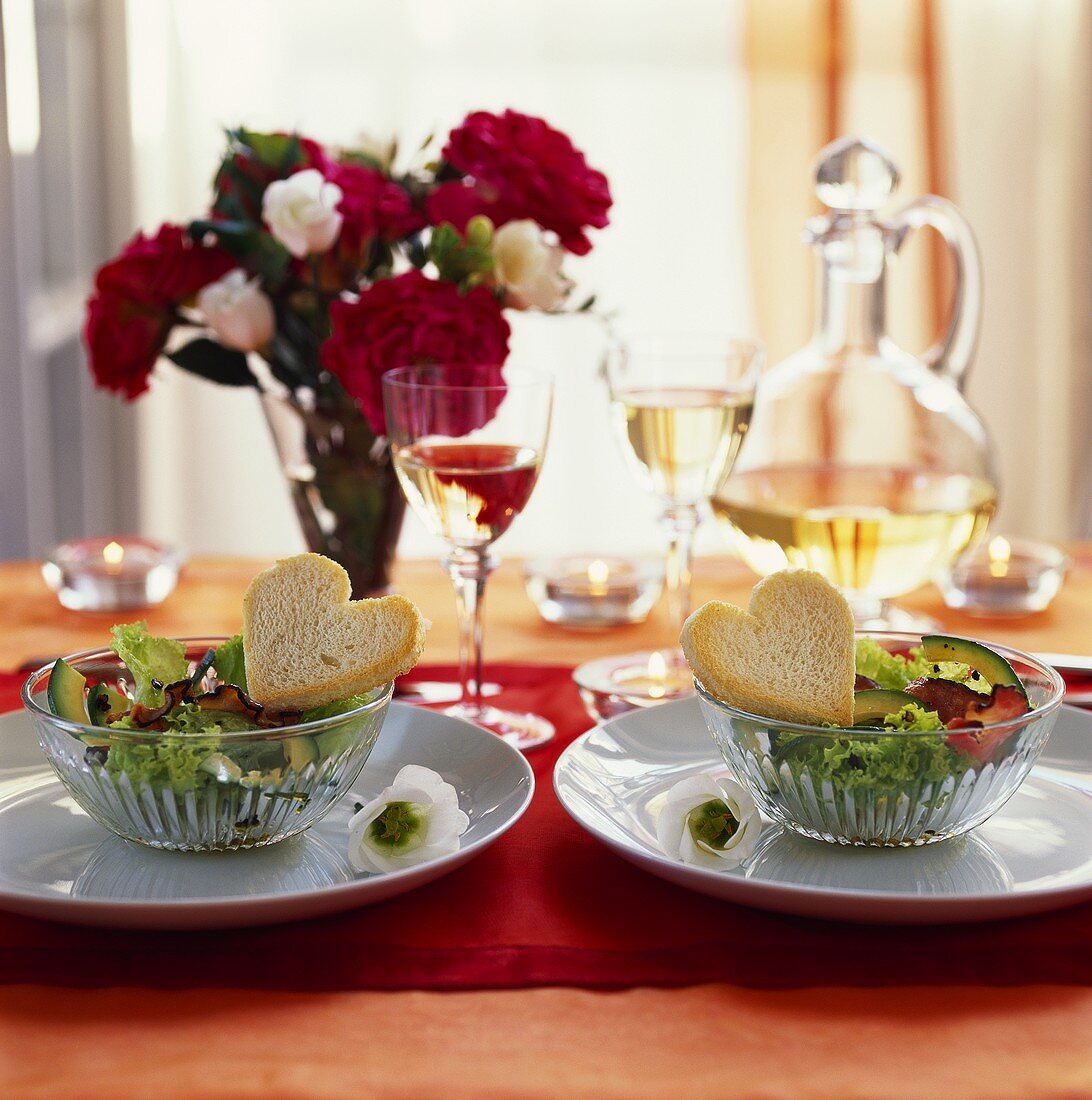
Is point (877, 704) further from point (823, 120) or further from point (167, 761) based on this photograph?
point (823, 120)

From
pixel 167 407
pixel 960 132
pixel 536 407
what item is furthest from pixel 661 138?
pixel 536 407

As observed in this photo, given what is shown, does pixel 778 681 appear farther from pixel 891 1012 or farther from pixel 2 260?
pixel 2 260

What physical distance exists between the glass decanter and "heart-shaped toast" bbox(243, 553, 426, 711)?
0.58m

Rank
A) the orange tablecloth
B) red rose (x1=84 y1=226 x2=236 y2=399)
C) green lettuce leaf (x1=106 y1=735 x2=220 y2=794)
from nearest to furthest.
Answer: the orange tablecloth < green lettuce leaf (x1=106 y1=735 x2=220 y2=794) < red rose (x1=84 y1=226 x2=236 y2=399)

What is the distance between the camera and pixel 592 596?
4.23 feet

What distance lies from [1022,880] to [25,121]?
2274 millimetres

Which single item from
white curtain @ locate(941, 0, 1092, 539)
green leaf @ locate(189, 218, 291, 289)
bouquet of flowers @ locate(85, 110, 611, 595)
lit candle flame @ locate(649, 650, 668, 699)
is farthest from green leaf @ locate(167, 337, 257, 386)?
white curtain @ locate(941, 0, 1092, 539)

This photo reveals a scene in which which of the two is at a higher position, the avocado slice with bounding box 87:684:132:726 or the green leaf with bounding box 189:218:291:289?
the green leaf with bounding box 189:218:291:289

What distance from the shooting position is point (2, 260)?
2318 mm

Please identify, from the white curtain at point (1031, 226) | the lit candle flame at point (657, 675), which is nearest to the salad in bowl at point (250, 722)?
the lit candle flame at point (657, 675)

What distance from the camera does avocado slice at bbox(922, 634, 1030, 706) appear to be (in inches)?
29.2

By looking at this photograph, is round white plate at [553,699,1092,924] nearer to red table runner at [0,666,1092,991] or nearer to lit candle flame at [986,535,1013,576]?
red table runner at [0,666,1092,991]

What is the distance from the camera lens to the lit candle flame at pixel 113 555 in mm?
1340

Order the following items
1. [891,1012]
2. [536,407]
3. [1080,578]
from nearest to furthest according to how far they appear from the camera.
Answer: [891,1012] < [536,407] < [1080,578]
